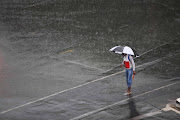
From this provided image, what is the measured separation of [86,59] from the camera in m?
16.1

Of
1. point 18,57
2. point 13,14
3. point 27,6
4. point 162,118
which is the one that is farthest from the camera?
point 27,6

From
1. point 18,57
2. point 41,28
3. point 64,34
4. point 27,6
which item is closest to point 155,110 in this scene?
point 18,57

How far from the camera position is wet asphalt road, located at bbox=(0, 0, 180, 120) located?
1160 cm

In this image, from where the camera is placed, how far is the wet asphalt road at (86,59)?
1160 cm

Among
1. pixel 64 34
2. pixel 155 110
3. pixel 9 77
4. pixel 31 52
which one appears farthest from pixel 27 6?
pixel 155 110

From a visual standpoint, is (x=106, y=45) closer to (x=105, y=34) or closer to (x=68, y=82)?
(x=105, y=34)

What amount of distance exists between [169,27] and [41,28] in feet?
24.4

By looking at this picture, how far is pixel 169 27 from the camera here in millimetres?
20438

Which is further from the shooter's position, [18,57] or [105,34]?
[105,34]

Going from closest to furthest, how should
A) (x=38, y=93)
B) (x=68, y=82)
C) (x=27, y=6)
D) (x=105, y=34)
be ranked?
(x=38, y=93) < (x=68, y=82) < (x=105, y=34) < (x=27, y=6)

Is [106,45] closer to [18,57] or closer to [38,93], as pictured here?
[18,57]

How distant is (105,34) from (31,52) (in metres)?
4.45

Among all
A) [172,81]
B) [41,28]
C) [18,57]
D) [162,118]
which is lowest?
[162,118]

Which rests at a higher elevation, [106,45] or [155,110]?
[106,45]
